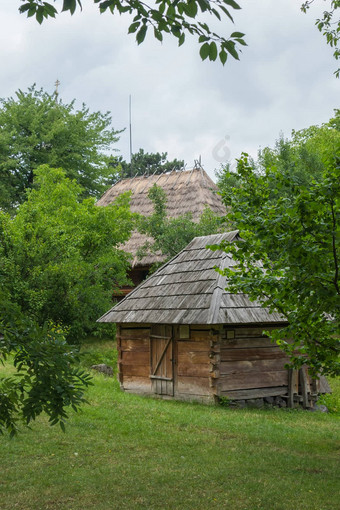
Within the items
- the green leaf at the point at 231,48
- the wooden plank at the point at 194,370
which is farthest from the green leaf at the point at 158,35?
the wooden plank at the point at 194,370

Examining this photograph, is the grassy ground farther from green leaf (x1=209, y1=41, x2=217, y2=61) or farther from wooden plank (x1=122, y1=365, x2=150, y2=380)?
green leaf (x1=209, y1=41, x2=217, y2=61)

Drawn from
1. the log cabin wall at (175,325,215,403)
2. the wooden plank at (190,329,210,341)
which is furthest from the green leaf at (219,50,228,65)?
the wooden plank at (190,329,210,341)

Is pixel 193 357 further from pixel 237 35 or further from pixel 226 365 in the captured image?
pixel 237 35

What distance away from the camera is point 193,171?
24359 millimetres

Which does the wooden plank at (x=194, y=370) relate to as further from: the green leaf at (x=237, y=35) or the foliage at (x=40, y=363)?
the green leaf at (x=237, y=35)

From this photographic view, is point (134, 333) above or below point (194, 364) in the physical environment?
above

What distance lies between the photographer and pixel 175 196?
23188 mm

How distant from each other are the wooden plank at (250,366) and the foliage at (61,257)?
19.5 ft

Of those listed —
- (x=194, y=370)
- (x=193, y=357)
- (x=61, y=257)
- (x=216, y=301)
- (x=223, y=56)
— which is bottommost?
(x=194, y=370)

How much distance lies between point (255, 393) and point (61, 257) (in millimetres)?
7348

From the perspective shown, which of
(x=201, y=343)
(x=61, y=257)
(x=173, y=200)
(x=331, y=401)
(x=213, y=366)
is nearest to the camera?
(x=213, y=366)

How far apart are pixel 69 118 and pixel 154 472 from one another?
21.3m

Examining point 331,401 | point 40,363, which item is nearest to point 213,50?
point 40,363

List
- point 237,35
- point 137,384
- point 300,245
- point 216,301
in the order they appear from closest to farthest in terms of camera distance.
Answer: point 237,35 → point 300,245 → point 216,301 → point 137,384
